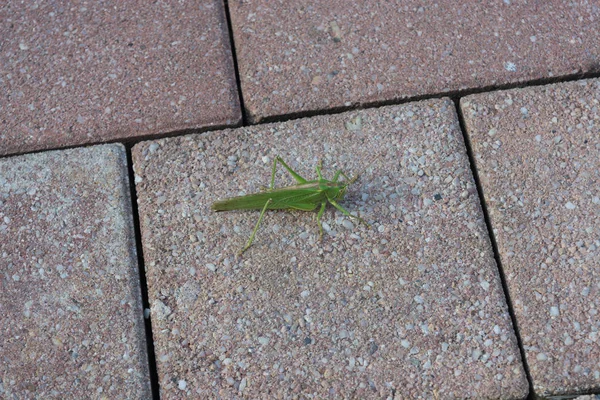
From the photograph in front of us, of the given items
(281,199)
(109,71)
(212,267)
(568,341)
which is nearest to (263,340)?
(212,267)

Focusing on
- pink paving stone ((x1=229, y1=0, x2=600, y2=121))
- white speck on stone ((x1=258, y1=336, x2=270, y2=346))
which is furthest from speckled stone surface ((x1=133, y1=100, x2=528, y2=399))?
pink paving stone ((x1=229, y1=0, x2=600, y2=121))

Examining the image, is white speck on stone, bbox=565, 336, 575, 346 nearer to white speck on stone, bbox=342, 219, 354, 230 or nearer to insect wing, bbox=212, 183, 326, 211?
white speck on stone, bbox=342, 219, 354, 230

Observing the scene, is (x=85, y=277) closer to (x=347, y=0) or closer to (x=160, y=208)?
(x=160, y=208)

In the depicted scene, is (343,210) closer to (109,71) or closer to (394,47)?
(394,47)

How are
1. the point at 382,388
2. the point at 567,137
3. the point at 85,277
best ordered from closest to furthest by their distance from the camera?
the point at 382,388
the point at 85,277
the point at 567,137

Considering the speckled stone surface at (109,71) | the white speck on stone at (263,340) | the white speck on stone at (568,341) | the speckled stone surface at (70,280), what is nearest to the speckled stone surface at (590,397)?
the white speck on stone at (568,341)

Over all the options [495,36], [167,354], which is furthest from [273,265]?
[495,36]

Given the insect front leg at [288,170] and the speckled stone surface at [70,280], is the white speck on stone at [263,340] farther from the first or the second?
the insect front leg at [288,170]
